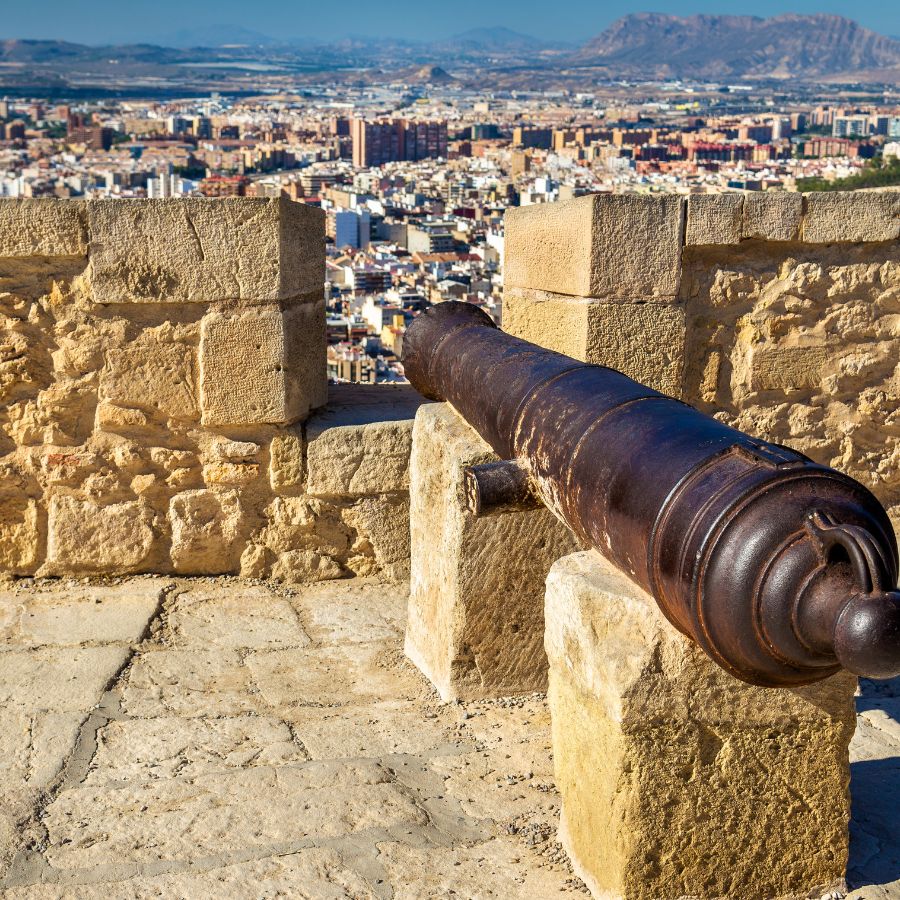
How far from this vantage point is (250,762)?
2.45 m

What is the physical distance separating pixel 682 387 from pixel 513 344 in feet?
3.08

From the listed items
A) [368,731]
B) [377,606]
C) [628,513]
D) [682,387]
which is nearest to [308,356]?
[377,606]

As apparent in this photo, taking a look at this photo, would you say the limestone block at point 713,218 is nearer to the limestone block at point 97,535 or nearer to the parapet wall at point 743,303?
the parapet wall at point 743,303

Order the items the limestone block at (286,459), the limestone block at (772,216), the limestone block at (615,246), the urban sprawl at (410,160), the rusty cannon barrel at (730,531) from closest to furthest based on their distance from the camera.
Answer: the rusty cannon barrel at (730,531)
the limestone block at (615,246)
the limestone block at (772,216)
the limestone block at (286,459)
the urban sprawl at (410,160)

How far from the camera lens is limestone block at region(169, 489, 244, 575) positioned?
11.8 feet

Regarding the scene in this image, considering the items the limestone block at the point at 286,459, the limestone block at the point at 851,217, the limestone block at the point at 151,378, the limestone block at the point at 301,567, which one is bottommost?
the limestone block at the point at 301,567

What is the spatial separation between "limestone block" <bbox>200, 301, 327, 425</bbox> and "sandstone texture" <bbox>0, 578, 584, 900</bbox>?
21.3 inches

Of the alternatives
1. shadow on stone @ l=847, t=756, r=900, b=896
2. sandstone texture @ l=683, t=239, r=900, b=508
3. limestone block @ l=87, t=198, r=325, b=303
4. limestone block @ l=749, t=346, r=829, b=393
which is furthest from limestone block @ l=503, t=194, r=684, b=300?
shadow on stone @ l=847, t=756, r=900, b=896

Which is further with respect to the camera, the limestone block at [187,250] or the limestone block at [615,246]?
the limestone block at [187,250]

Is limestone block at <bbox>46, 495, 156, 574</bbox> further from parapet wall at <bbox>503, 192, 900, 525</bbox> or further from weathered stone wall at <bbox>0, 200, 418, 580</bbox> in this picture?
parapet wall at <bbox>503, 192, 900, 525</bbox>

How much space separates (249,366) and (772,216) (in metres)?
1.52

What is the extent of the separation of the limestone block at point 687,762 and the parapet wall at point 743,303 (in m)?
1.49

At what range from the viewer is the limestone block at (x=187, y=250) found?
342 cm

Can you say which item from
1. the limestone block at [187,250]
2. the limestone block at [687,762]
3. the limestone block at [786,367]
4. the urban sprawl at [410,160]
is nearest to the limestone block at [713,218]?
the limestone block at [786,367]
